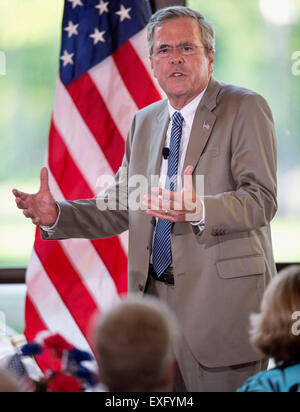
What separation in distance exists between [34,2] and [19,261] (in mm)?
1542

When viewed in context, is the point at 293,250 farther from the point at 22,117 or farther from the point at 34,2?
the point at 34,2

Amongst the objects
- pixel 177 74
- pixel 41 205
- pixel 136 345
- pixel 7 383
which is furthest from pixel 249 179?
pixel 7 383

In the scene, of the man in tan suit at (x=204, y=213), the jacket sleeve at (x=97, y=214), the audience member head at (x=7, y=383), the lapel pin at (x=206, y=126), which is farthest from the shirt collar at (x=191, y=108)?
the audience member head at (x=7, y=383)

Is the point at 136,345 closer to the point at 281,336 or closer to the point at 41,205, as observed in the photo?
the point at 281,336

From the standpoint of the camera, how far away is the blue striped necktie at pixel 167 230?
7.08 ft

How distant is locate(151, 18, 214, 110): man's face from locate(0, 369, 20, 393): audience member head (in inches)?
53.1

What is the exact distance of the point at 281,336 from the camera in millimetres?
1464

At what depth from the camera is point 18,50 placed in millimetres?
3428

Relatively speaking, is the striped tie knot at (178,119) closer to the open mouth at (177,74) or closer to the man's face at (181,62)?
the man's face at (181,62)

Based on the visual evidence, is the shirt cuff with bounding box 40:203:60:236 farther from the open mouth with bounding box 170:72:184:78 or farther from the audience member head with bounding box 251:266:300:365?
the audience member head with bounding box 251:266:300:365

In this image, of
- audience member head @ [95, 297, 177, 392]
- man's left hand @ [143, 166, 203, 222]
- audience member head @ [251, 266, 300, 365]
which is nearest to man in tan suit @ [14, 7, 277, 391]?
man's left hand @ [143, 166, 203, 222]

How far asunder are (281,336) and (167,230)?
78 centimetres

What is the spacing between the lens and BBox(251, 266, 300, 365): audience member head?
57.4 inches

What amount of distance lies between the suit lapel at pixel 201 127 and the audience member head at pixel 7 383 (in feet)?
3.69
